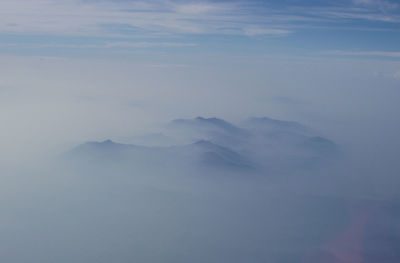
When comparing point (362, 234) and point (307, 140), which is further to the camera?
point (307, 140)

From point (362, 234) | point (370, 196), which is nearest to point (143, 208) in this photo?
point (362, 234)

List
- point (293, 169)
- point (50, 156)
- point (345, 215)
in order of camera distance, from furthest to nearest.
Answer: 1. point (50, 156)
2. point (293, 169)
3. point (345, 215)

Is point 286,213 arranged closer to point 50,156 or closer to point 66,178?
point 66,178

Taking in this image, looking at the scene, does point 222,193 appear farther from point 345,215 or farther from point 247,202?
point 345,215

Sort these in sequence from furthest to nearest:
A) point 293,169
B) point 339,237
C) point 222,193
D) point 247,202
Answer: point 293,169, point 222,193, point 247,202, point 339,237

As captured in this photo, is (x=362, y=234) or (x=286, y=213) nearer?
(x=362, y=234)

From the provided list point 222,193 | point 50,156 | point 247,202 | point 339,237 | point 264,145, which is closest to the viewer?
point 339,237

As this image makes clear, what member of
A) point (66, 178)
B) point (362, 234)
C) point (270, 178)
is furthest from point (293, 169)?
point (66, 178)
